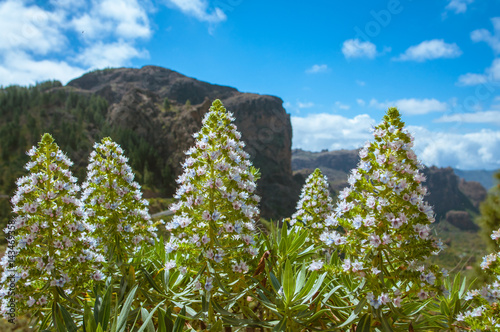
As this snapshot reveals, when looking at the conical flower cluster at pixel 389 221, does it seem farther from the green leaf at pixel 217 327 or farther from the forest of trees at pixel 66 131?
the forest of trees at pixel 66 131

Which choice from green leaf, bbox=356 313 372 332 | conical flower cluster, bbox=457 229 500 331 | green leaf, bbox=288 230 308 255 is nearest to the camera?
conical flower cluster, bbox=457 229 500 331

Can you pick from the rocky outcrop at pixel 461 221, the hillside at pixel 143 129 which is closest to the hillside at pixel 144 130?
the hillside at pixel 143 129

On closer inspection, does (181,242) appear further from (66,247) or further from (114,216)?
(66,247)

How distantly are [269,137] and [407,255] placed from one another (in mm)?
107522

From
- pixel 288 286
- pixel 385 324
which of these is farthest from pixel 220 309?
pixel 385 324

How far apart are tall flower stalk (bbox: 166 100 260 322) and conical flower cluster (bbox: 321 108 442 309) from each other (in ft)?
2.16

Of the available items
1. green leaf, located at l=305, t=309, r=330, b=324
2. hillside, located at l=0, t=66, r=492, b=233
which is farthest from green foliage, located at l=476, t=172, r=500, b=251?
hillside, located at l=0, t=66, r=492, b=233

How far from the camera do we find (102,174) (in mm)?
2660

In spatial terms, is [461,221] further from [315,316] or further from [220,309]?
[220,309]

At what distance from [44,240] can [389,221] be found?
8.02ft

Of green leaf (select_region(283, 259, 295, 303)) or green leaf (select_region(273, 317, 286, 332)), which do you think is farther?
green leaf (select_region(283, 259, 295, 303))

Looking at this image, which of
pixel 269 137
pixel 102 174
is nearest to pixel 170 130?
pixel 269 137

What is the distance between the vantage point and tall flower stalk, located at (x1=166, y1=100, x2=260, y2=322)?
2.16 meters

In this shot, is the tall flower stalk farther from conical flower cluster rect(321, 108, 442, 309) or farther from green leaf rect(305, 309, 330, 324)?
conical flower cluster rect(321, 108, 442, 309)
